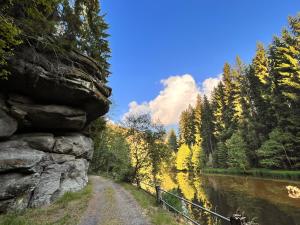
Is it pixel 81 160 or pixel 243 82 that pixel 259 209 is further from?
pixel 243 82

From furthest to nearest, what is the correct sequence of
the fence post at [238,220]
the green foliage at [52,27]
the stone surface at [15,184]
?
the stone surface at [15,184], the green foliage at [52,27], the fence post at [238,220]

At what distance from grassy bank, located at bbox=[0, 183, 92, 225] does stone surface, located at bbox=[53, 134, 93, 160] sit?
2854 millimetres

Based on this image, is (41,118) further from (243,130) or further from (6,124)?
(243,130)

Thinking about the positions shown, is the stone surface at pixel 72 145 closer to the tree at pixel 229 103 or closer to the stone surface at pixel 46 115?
the stone surface at pixel 46 115

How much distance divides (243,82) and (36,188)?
4320 centimetres

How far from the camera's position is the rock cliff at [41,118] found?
9.04m

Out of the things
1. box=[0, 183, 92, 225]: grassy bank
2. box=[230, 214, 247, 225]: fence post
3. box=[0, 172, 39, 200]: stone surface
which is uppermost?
box=[0, 172, 39, 200]: stone surface

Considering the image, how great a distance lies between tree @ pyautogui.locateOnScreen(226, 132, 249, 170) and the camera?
120ft

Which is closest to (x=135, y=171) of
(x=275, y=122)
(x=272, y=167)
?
(x=272, y=167)

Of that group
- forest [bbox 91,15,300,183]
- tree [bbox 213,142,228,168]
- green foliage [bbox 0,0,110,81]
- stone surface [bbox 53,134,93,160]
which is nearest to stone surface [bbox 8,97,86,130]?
stone surface [bbox 53,134,93,160]

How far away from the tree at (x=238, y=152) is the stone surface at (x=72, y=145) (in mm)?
29063

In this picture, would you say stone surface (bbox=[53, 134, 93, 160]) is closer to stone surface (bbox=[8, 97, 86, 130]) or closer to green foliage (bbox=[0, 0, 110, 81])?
stone surface (bbox=[8, 97, 86, 130])

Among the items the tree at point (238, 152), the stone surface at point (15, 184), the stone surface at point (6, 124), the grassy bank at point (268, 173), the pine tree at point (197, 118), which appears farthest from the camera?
the pine tree at point (197, 118)

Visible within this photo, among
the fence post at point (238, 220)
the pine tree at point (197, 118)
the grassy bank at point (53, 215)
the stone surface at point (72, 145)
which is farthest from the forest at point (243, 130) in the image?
the fence post at point (238, 220)
